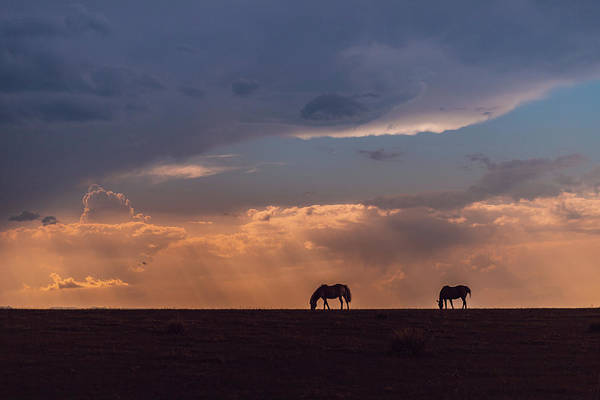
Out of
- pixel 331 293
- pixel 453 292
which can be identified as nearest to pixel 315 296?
pixel 331 293
